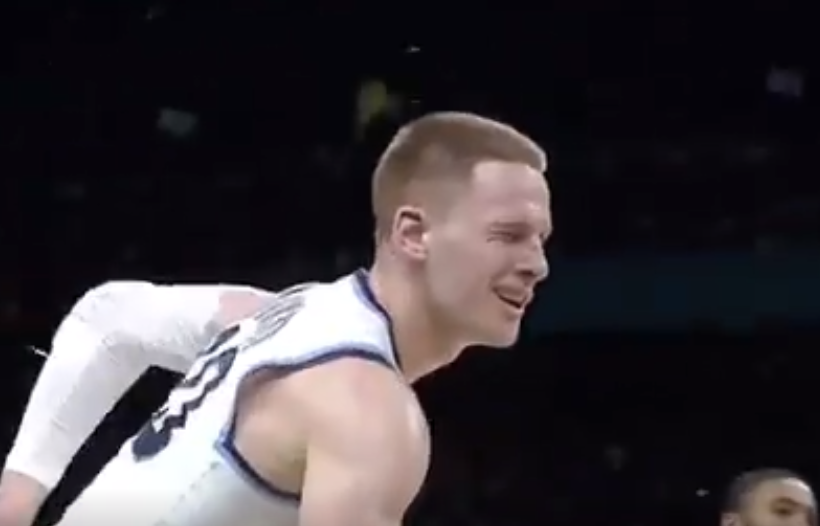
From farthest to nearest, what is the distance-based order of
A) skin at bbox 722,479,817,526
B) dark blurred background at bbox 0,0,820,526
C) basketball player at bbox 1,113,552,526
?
1. dark blurred background at bbox 0,0,820,526
2. skin at bbox 722,479,817,526
3. basketball player at bbox 1,113,552,526

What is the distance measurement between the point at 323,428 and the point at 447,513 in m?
4.59

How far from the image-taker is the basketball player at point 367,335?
1.51 metres

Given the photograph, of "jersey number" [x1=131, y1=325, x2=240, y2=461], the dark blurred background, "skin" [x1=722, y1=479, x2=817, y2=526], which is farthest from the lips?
the dark blurred background

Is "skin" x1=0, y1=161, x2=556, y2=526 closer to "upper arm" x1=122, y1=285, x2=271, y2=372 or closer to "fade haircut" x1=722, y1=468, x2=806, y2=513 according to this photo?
"upper arm" x1=122, y1=285, x2=271, y2=372

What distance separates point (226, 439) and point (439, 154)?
0.30m

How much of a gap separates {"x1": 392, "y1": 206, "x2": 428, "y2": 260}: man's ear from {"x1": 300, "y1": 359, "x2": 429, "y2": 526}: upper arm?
5.7 inches

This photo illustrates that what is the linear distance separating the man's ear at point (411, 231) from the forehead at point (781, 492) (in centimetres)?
175

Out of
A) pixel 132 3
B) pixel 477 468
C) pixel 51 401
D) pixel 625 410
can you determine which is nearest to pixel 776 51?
pixel 625 410

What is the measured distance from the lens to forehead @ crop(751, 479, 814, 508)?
3182mm

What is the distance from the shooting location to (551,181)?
19.1 ft

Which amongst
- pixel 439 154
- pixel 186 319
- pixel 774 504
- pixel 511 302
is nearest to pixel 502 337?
pixel 511 302

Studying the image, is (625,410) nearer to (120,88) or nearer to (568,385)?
(568,385)

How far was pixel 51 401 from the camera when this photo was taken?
6.08 feet

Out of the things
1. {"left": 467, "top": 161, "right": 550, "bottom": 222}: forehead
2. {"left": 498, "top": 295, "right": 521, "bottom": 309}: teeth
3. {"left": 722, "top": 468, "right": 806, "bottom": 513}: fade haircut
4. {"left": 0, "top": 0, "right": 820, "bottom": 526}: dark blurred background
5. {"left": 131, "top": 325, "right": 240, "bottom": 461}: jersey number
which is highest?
{"left": 467, "top": 161, "right": 550, "bottom": 222}: forehead
